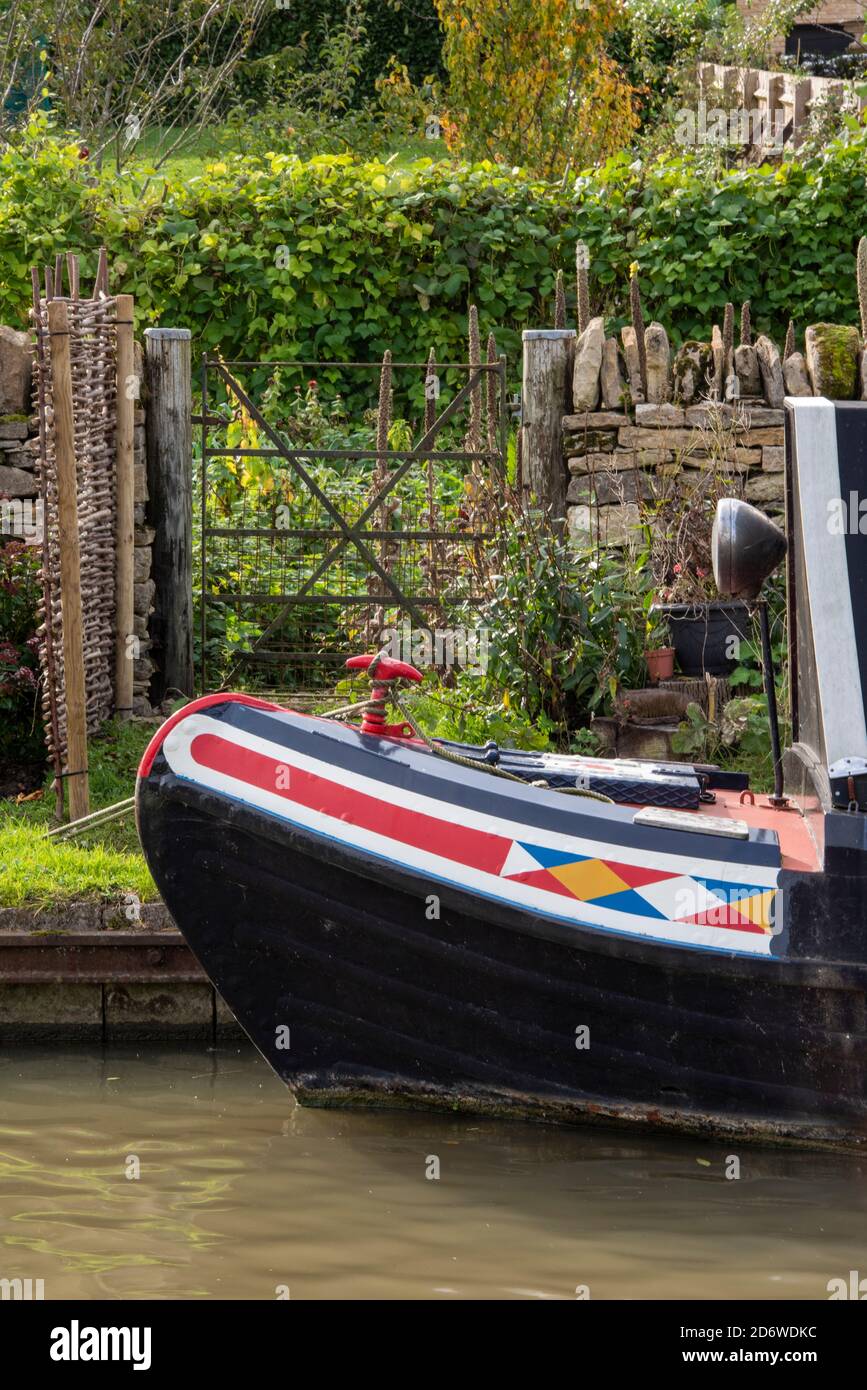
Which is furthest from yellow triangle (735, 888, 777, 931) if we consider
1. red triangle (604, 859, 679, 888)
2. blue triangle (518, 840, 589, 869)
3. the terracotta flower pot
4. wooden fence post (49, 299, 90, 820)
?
wooden fence post (49, 299, 90, 820)

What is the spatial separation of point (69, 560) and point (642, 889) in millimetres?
2997

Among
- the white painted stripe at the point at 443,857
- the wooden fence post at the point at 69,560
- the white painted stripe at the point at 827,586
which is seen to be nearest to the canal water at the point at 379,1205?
the white painted stripe at the point at 443,857

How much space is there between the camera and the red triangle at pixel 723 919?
16.4ft

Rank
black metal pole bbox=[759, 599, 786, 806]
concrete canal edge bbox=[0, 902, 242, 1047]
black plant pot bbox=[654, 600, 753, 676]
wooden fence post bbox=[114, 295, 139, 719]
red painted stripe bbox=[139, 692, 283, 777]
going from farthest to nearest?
wooden fence post bbox=[114, 295, 139, 719] → black plant pot bbox=[654, 600, 753, 676] → concrete canal edge bbox=[0, 902, 242, 1047] → red painted stripe bbox=[139, 692, 283, 777] → black metal pole bbox=[759, 599, 786, 806]

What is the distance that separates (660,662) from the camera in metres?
7.64

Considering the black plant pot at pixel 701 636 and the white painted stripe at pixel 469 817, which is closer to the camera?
the white painted stripe at pixel 469 817

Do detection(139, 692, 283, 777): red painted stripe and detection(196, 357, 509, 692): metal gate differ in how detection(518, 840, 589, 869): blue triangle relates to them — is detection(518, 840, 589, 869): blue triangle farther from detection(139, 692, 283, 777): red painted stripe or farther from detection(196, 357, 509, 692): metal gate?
detection(196, 357, 509, 692): metal gate

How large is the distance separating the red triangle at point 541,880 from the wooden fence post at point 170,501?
149 inches

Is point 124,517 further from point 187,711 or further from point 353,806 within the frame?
point 353,806

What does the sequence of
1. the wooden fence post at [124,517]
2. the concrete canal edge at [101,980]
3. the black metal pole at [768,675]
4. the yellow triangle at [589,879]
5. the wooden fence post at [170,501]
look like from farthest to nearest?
1. the wooden fence post at [170,501]
2. the wooden fence post at [124,517]
3. the concrete canal edge at [101,980]
4. the black metal pole at [768,675]
5. the yellow triangle at [589,879]

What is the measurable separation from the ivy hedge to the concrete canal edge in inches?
238

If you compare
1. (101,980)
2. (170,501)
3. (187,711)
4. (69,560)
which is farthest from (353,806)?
(170,501)

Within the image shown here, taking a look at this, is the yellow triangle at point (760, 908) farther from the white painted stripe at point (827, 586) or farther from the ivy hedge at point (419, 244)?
the ivy hedge at point (419, 244)

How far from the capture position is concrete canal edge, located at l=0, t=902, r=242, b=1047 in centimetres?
618
